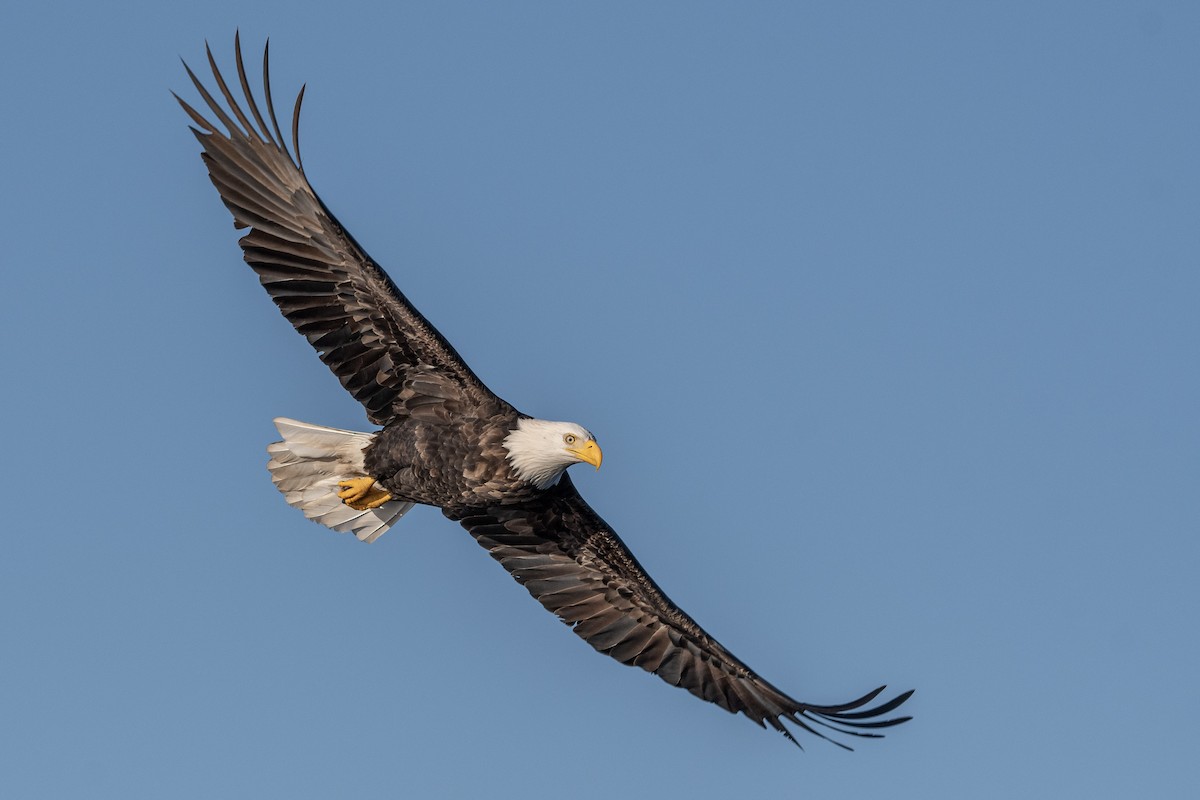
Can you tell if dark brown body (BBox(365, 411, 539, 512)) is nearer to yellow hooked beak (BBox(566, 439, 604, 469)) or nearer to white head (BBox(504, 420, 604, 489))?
white head (BBox(504, 420, 604, 489))

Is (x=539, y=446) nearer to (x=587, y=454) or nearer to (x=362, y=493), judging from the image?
(x=587, y=454)

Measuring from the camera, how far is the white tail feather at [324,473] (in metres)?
14.1

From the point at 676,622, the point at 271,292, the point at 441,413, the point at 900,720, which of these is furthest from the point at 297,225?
the point at 900,720

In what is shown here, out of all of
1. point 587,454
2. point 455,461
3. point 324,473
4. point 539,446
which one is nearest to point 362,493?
point 324,473

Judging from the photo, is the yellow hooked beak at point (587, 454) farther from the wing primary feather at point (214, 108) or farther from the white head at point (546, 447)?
the wing primary feather at point (214, 108)

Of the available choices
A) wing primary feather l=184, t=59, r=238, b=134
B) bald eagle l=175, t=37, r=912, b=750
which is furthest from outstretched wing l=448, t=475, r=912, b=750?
wing primary feather l=184, t=59, r=238, b=134

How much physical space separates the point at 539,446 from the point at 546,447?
5cm

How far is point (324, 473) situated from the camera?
14367mm

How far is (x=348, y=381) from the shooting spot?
44.5 ft

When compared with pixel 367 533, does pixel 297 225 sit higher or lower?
higher

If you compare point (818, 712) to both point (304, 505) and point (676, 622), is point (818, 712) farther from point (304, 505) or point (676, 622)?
point (304, 505)

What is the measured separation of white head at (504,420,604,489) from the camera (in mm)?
13008

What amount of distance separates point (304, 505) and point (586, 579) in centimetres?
212

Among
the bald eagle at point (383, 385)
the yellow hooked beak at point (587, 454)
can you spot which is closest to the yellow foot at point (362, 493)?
the bald eagle at point (383, 385)
